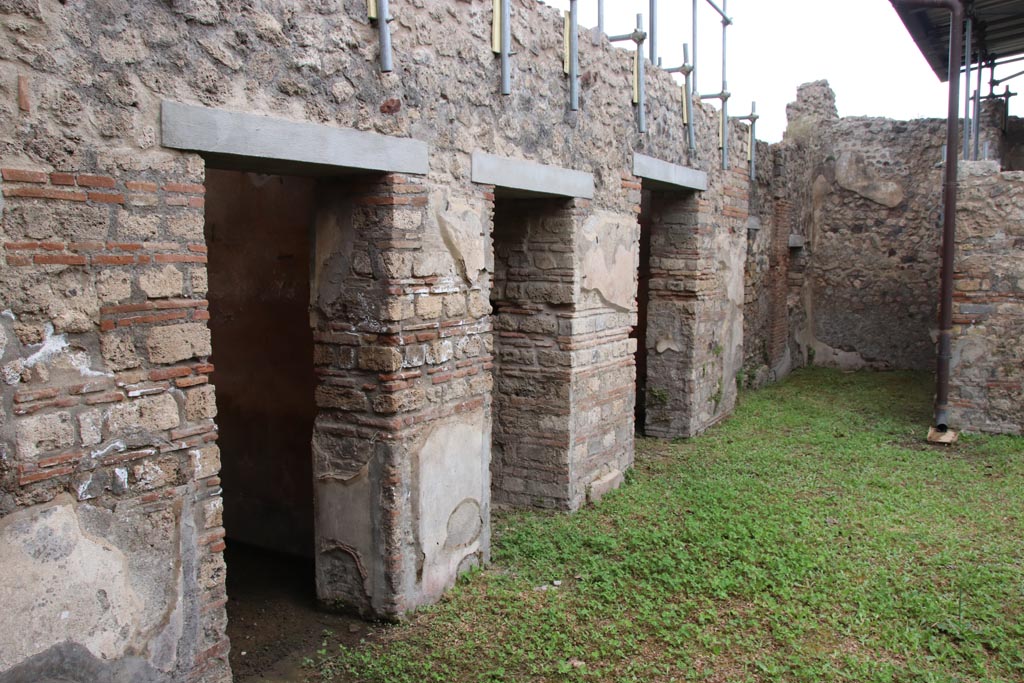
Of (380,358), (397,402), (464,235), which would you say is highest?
(464,235)

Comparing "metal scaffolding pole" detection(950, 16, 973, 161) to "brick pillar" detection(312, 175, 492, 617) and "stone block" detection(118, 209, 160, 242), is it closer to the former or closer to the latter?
"brick pillar" detection(312, 175, 492, 617)

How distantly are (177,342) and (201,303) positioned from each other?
0.18 metres

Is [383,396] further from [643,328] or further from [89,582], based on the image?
[643,328]

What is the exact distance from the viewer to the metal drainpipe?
7594 mm

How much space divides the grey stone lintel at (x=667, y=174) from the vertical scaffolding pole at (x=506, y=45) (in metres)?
1.94

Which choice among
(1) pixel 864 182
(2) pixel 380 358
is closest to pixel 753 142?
(1) pixel 864 182

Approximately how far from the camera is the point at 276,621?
4.29 m

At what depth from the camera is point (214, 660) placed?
3242 mm

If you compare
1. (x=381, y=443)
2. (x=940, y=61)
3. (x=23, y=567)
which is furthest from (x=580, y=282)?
(x=940, y=61)

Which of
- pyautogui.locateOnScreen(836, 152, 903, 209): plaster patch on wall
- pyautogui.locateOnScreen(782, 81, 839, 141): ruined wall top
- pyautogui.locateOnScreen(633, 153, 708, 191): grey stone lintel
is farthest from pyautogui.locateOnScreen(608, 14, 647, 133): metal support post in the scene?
pyautogui.locateOnScreen(836, 152, 903, 209): plaster patch on wall

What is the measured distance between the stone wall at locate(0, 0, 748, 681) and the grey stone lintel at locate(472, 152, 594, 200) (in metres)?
0.08

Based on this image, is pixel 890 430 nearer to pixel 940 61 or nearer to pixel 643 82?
pixel 643 82

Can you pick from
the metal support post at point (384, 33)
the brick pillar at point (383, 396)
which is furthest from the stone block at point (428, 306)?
the metal support post at point (384, 33)

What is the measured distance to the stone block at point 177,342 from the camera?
2.99 meters
